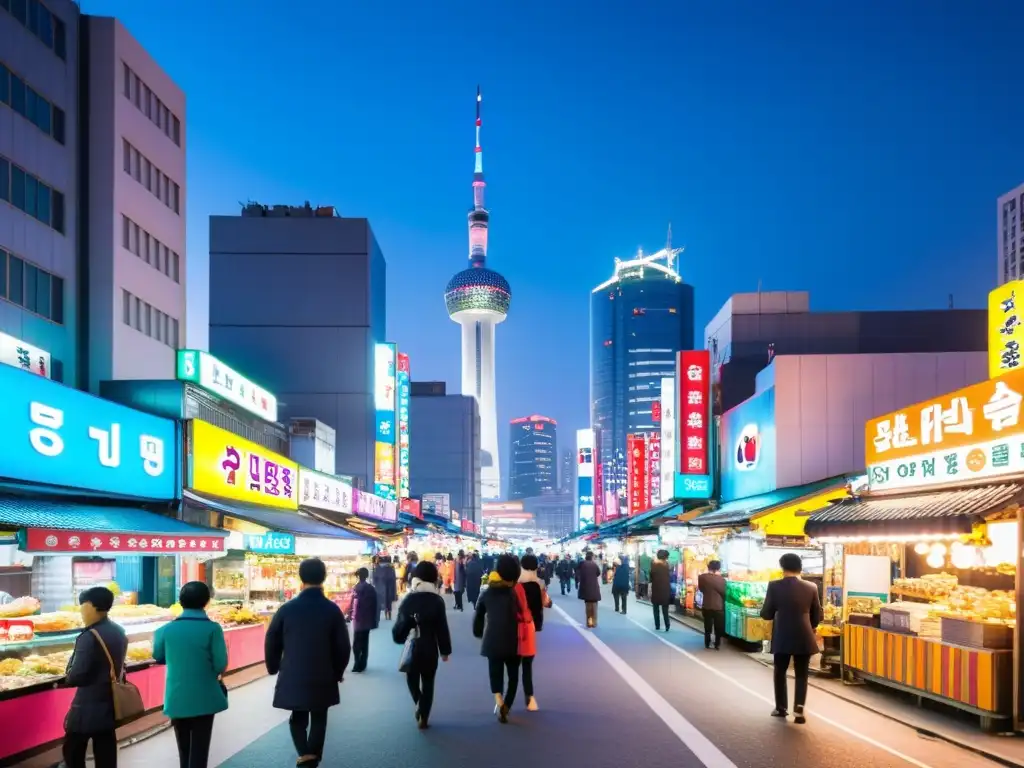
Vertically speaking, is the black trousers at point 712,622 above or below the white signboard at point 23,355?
below

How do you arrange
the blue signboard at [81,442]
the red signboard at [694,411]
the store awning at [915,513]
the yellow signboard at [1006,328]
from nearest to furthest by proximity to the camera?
1. the store awning at [915,513]
2. the blue signboard at [81,442]
3. the yellow signboard at [1006,328]
4. the red signboard at [694,411]

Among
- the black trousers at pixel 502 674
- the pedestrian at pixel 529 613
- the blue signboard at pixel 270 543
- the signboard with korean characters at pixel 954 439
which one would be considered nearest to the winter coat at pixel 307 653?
the black trousers at pixel 502 674

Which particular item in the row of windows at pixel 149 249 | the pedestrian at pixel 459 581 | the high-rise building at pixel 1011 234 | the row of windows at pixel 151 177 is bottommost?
the pedestrian at pixel 459 581

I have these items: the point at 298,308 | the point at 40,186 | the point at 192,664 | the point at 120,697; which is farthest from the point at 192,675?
the point at 298,308

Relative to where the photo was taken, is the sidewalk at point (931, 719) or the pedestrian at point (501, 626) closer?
the sidewalk at point (931, 719)

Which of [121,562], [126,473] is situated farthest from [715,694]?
[121,562]

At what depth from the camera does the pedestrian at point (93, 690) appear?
6.67 meters

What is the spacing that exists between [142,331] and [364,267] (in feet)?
77.6

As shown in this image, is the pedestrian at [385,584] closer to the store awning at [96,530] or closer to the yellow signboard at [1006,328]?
the store awning at [96,530]

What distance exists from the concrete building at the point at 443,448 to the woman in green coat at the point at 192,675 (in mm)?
141194

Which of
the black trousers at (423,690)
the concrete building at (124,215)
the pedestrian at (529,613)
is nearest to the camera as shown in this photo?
the black trousers at (423,690)

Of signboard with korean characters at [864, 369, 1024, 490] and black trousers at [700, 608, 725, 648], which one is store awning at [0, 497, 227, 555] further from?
signboard with korean characters at [864, 369, 1024, 490]

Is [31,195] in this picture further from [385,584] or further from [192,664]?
[192,664]

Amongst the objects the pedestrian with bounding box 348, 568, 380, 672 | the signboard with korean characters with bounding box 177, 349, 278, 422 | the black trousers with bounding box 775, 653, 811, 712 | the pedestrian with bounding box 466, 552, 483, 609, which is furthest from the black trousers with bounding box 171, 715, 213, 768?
the pedestrian with bounding box 466, 552, 483, 609
